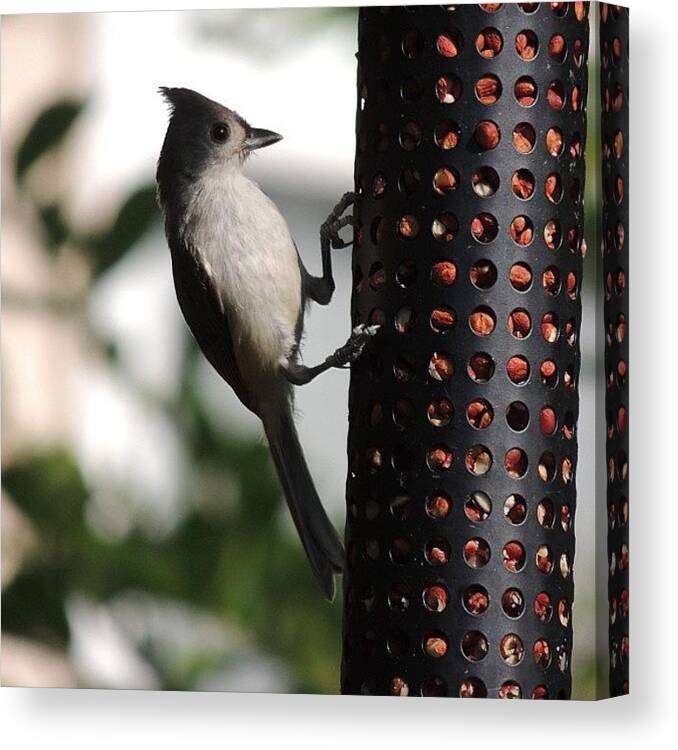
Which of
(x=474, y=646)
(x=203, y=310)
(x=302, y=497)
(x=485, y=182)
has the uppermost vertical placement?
(x=485, y=182)

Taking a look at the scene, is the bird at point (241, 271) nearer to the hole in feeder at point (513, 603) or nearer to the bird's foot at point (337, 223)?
the bird's foot at point (337, 223)

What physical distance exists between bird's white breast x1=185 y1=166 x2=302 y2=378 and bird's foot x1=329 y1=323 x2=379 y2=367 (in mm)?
179

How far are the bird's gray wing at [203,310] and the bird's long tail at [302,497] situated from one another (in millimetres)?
52

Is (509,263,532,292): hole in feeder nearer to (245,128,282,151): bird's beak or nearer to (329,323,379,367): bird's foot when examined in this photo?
(329,323,379,367): bird's foot

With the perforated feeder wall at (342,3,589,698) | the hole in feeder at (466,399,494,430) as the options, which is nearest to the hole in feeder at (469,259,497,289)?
the perforated feeder wall at (342,3,589,698)

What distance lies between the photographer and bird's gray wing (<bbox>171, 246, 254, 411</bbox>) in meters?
1.87

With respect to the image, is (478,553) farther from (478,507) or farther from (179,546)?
(179,546)

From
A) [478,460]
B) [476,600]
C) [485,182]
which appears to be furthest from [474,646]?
[485,182]

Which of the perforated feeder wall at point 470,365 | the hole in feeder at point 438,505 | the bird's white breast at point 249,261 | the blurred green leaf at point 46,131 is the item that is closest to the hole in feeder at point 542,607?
the perforated feeder wall at point 470,365

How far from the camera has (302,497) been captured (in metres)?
1.91

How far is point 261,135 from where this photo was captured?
187cm

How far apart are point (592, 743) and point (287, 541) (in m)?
0.44

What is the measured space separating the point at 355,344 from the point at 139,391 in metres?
0.38

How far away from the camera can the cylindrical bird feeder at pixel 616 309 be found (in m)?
1.70
